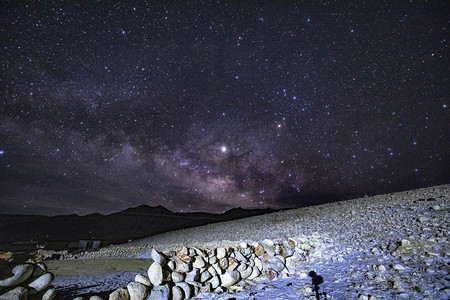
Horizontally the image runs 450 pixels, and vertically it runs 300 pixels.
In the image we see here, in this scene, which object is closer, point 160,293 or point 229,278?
point 160,293

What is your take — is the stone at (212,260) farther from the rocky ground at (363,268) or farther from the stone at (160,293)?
the stone at (160,293)

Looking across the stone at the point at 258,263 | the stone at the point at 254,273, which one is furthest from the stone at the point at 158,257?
the stone at the point at 258,263

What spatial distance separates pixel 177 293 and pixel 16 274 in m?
2.97

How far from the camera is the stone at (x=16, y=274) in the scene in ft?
11.1

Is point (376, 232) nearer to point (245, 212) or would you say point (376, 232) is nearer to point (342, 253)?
point (342, 253)

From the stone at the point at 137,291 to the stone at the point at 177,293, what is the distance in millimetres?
595

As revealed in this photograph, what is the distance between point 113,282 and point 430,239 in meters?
9.90

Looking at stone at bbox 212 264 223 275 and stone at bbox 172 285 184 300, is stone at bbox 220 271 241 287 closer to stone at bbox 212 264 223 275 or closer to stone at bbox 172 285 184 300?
stone at bbox 212 264 223 275

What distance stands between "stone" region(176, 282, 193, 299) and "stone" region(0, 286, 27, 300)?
2.82 metres

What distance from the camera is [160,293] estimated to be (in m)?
4.63

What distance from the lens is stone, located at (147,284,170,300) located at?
458cm

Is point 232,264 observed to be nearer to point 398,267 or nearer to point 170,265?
point 170,265

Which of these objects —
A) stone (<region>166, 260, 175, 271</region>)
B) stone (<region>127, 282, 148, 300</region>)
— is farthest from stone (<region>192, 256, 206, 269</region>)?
stone (<region>127, 282, 148, 300</region>)

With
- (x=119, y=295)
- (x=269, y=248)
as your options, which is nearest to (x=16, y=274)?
(x=119, y=295)
